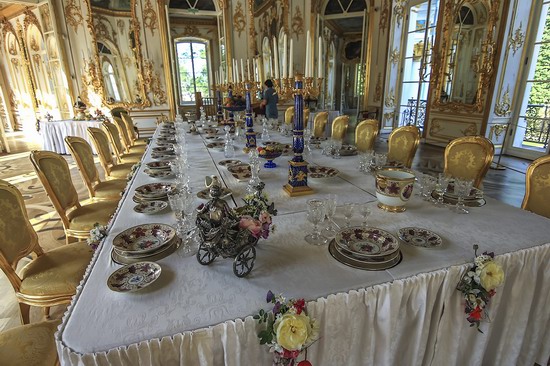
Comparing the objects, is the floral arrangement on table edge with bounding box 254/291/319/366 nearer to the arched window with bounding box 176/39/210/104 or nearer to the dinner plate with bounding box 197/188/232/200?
the dinner plate with bounding box 197/188/232/200

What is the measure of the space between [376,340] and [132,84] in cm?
768

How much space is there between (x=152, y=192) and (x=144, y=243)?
599 mm

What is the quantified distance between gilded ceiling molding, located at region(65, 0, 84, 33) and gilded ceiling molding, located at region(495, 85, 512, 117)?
858 centimetres

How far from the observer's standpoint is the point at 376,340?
1008 mm

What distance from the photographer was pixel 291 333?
75 cm

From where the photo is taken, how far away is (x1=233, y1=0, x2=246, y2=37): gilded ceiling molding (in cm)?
684

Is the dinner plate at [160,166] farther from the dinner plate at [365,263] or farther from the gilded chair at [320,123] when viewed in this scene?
the gilded chair at [320,123]

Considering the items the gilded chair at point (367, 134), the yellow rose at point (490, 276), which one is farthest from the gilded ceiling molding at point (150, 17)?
the yellow rose at point (490, 276)

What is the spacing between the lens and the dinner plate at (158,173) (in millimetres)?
2019

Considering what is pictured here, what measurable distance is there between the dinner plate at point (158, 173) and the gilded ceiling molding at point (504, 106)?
6043 millimetres

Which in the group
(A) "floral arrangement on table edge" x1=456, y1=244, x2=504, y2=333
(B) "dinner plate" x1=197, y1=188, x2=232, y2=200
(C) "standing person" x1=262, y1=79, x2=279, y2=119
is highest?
(C) "standing person" x1=262, y1=79, x2=279, y2=119

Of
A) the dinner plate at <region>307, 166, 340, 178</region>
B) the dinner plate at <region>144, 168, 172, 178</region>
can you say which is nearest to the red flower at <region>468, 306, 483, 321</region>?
the dinner plate at <region>307, 166, 340, 178</region>

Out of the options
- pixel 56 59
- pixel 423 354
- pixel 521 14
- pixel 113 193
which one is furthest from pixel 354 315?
pixel 56 59

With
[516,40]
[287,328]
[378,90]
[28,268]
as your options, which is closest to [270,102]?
[28,268]
